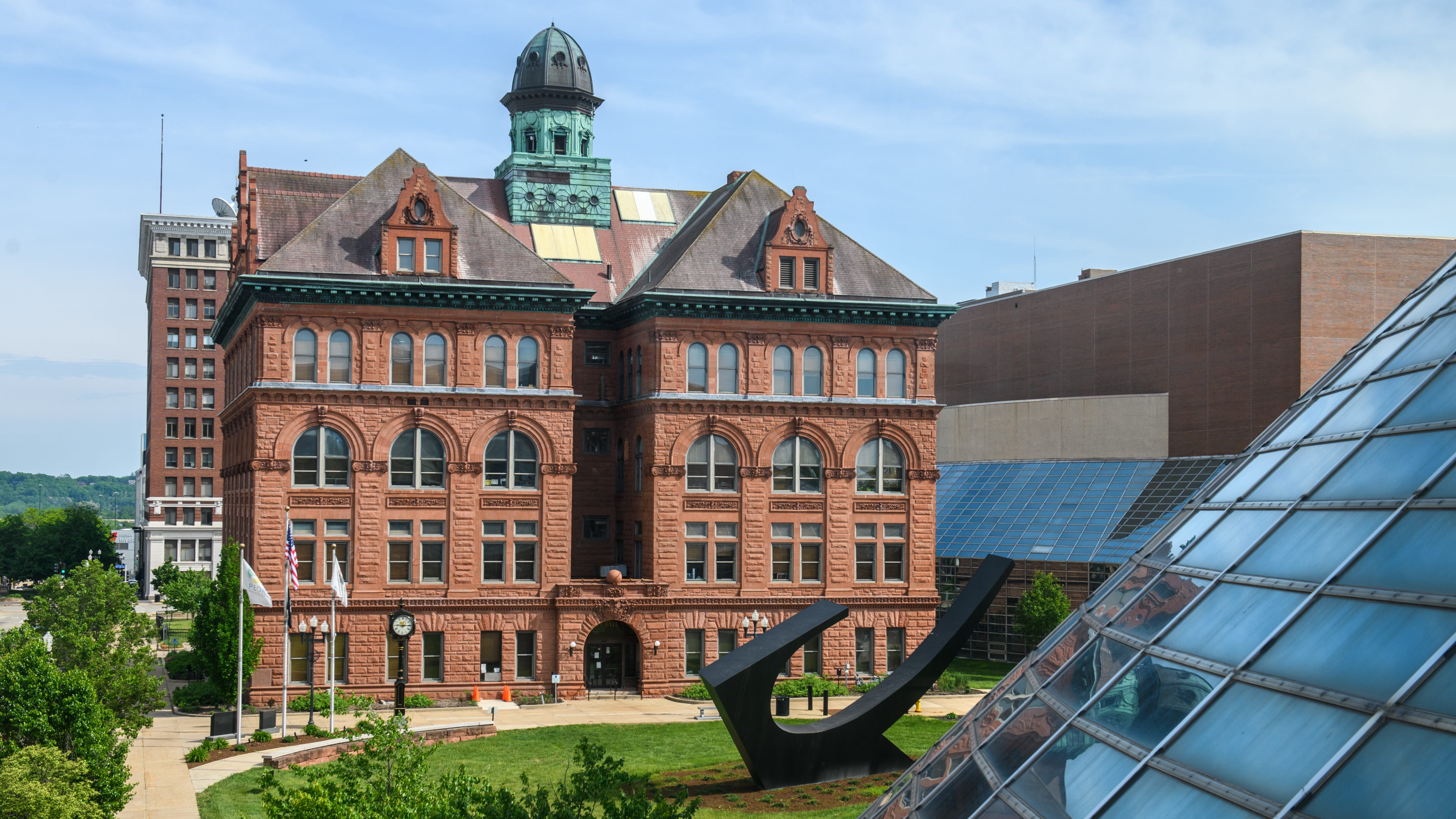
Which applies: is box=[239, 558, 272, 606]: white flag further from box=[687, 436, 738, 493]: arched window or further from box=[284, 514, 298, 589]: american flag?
box=[687, 436, 738, 493]: arched window

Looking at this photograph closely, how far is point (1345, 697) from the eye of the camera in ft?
29.1

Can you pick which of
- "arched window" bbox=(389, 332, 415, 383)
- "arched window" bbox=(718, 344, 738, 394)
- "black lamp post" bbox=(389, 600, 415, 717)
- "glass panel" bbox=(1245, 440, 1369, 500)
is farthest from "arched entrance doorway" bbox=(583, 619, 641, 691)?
"glass panel" bbox=(1245, 440, 1369, 500)

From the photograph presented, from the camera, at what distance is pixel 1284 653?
9.81m

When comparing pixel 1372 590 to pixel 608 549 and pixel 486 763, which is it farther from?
pixel 608 549

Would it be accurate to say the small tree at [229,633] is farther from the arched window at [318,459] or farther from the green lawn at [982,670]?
the green lawn at [982,670]

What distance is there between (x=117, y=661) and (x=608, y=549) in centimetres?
2407

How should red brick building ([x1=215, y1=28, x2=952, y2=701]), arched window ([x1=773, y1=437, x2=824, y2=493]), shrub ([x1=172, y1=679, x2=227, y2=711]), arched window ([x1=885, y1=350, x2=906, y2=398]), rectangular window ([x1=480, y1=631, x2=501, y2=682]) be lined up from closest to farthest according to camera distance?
shrub ([x1=172, y1=679, x2=227, y2=711]), red brick building ([x1=215, y1=28, x2=952, y2=701]), rectangular window ([x1=480, y1=631, x2=501, y2=682]), arched window ([x1=773, y1=437, x2=824, y2=493]), arched window ([x1=885, y1=350, x2=906, y2=398])

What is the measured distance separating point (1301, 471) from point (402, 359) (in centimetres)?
4141

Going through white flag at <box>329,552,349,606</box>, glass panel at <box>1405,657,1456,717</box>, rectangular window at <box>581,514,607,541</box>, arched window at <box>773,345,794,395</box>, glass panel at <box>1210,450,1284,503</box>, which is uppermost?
arched window at <box>773,345,794,395</box>

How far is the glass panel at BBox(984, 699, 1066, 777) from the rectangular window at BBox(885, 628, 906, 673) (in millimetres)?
42540

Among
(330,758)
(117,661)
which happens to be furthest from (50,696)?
(330,758)

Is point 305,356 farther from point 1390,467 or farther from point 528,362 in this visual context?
point 1390,467

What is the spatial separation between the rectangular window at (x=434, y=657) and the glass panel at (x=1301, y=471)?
40.7m

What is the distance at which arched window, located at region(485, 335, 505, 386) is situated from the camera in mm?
50938
